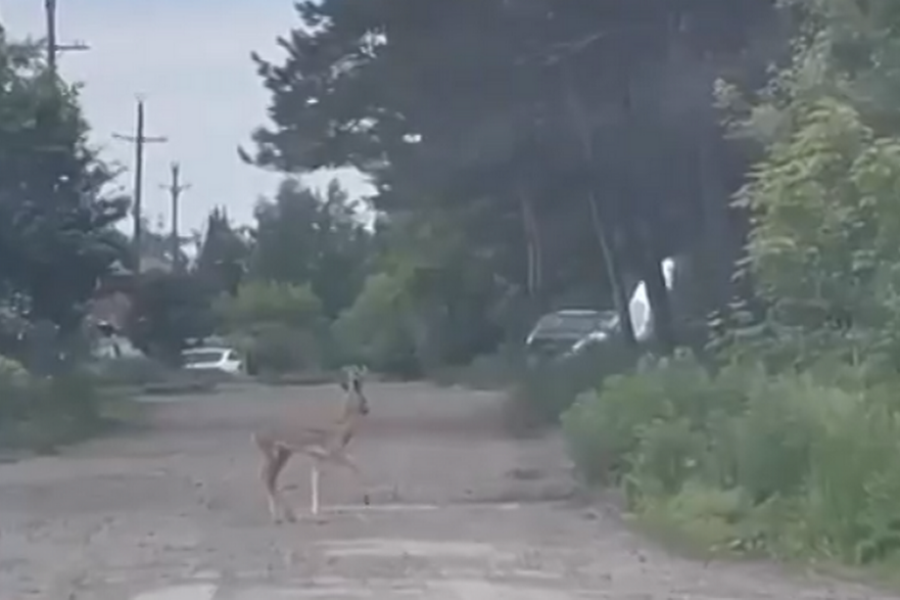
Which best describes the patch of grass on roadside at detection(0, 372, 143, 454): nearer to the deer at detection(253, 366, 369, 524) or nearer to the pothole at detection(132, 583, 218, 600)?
the deer at detection(253, 366, 369, 524)

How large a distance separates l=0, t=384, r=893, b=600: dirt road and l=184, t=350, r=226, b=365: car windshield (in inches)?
1447

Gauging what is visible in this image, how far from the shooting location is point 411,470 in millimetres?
29266

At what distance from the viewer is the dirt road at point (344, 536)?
16469 mm

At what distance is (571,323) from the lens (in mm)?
57281

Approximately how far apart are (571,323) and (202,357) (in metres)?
18.9

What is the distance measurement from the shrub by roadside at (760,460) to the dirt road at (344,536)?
58cm

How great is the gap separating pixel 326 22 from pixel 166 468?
1277 centimetres

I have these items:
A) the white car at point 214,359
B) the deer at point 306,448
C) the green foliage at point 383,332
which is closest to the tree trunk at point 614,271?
the deer at point 306,448

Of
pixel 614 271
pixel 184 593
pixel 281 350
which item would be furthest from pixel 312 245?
pixel 184 593

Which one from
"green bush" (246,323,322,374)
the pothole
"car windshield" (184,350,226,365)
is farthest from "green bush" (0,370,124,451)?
"green bush" (246,323,322,374)

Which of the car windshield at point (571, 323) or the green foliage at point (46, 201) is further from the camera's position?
the car windshield at point (571, 323)

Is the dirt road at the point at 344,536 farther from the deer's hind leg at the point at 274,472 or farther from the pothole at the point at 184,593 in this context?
the deer's hind leg at the point at 274,472

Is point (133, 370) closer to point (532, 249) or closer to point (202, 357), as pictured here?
point (202, 357)

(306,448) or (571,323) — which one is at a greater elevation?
(571,323)
